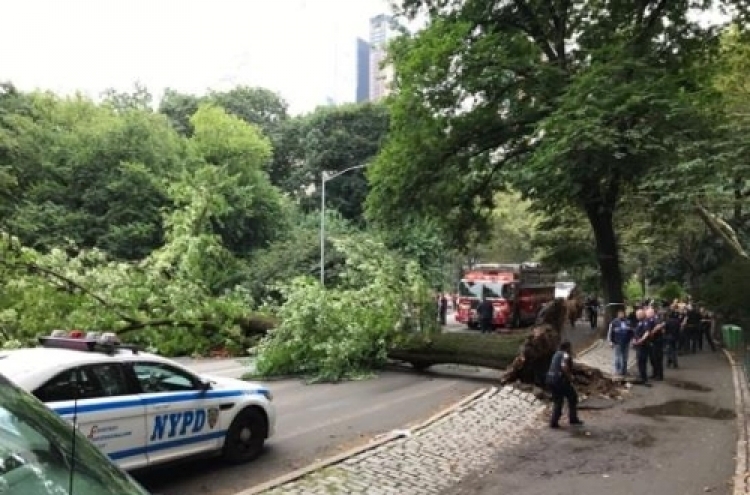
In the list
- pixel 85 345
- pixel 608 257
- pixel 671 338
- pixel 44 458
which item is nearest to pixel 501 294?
pixel 608 257

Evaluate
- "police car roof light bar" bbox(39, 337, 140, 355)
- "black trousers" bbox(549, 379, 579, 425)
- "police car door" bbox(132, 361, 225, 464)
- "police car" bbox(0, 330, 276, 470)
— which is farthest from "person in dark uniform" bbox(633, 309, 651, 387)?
"police car roof light bar" bbox(39, 337, 140, 355)

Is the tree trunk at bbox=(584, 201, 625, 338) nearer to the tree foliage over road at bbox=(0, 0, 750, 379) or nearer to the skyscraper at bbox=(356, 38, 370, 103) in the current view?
the tree foliage over road at bbox=(0, 0, 750, 379)

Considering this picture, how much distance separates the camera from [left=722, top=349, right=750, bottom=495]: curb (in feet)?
28.1

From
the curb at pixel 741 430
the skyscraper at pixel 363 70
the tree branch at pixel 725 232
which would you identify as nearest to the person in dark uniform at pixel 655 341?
the curb at pixel 741 430

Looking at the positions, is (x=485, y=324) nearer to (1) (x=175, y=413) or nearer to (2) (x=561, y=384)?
(2) (x=561, y=384)

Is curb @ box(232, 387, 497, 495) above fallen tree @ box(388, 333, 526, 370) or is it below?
below

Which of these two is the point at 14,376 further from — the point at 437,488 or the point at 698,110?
the point at 698,110

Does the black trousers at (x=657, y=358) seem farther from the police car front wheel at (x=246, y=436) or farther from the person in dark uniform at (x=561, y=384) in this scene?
the police car front wheel at (x=246, y=436)

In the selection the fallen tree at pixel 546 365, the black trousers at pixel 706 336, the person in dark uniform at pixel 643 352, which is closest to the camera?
the fallen tree at pixel 546 365

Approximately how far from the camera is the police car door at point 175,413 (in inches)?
318

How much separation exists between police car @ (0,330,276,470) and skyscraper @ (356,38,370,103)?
3959 inches

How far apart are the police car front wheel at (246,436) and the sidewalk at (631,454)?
2.62 meters

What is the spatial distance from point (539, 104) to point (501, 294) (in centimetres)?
1453

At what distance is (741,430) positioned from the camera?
11695 mm
